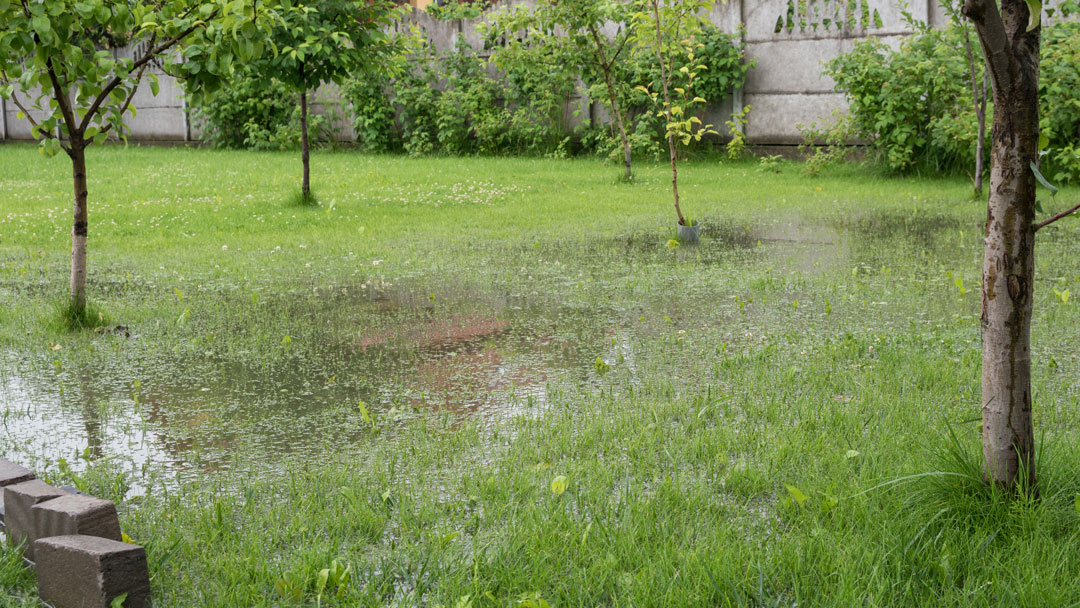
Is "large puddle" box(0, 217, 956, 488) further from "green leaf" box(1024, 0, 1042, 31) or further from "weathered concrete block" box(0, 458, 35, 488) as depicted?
"green leaf" box(1024, 0, 1042, 31)

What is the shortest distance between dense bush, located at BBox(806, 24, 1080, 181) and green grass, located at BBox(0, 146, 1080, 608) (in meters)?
3.58

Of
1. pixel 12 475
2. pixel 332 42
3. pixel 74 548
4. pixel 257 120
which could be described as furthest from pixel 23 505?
pixel 257 120

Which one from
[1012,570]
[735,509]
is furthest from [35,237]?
[1012,570]

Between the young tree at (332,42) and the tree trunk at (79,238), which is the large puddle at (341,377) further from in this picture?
the young tree at (332,42)

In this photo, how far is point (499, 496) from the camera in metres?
3.11

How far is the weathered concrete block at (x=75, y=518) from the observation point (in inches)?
96.7

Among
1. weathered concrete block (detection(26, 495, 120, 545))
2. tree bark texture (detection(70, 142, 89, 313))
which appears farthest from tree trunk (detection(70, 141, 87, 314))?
weathered concrete block (detection(26, 495, 120, 545))

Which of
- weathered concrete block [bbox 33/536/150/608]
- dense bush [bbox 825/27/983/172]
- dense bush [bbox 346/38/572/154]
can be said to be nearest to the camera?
weathered concrete block [bbox 33/536/150/608]

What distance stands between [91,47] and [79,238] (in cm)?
107

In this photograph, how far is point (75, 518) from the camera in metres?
2.45

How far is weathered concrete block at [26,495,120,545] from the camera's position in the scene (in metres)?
2.46

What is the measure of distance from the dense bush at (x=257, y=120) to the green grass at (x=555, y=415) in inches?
447

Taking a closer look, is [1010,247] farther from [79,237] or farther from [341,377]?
[79,237]

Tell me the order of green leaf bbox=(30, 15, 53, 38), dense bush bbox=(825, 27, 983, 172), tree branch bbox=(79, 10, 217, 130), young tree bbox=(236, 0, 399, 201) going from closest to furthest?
green leaf bbox=(30, 15, 53, 38) < tree branch bbox=(79, 10, 217, 130) < young tree bbox=(236, 0, 399, 201) < dense bush bbox=(825, 27, 983, 172)
